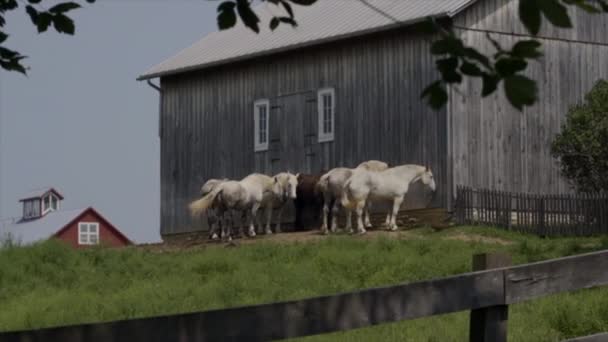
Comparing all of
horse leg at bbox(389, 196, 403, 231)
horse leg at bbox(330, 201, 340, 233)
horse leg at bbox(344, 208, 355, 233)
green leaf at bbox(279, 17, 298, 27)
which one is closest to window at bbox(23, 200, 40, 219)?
horse leg at bbox(330, 201, 340, 233)

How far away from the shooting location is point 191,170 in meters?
36.2

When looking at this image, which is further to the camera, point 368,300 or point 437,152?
point 437,152

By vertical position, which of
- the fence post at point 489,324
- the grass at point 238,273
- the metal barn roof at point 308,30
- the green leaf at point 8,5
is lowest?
the grass at point 238,273

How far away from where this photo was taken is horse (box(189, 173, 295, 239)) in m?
31.2

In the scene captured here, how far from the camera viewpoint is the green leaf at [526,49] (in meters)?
4.74

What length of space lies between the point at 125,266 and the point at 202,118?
11.2m

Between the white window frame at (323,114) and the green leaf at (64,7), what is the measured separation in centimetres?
2495

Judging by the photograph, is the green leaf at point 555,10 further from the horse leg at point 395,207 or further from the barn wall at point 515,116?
the horse leg at point 395,207

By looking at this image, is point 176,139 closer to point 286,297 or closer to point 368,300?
point 286,297

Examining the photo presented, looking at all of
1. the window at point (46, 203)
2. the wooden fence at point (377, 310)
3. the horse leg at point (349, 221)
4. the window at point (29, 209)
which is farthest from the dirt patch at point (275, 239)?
the window at point (46, 203)

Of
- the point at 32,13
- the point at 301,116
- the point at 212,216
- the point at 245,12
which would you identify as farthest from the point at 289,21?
the point at 301,116

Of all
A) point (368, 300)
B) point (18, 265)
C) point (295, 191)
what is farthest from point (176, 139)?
point (368, 300)

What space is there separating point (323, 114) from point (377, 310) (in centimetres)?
2586

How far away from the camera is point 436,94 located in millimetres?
4934
